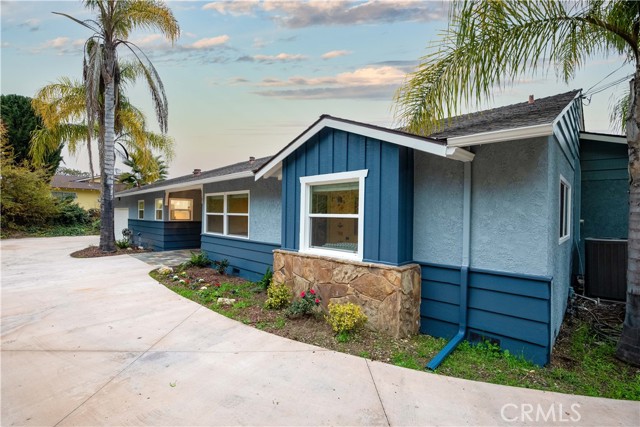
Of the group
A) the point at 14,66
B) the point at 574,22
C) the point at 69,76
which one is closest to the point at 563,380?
the point at 574,22

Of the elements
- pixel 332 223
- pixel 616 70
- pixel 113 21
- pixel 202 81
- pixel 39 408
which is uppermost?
pixel 113 21

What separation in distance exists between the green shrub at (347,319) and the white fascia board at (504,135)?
7.82 ft

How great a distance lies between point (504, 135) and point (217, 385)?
12.5 feet

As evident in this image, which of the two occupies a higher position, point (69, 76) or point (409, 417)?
point (69, 76)

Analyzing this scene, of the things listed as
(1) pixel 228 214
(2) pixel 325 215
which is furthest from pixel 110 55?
(2) pixel 325 215

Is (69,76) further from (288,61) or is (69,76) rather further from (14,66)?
(288,61)

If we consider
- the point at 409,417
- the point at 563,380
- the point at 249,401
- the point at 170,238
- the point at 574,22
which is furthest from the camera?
→ the point at 170,238

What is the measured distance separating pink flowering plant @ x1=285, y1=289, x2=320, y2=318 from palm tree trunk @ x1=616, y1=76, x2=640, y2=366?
12.0 ft

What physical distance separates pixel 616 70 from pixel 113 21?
13.6m

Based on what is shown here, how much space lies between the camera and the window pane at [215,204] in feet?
29.5

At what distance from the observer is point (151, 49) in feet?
37.2

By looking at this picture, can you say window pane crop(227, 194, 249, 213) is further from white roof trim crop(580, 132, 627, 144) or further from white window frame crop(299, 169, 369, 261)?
white roof trim crop(580, 132, 627, 144)

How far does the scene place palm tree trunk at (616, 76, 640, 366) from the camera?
11.2 feet

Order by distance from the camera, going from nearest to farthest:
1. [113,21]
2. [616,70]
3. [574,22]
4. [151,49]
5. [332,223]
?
[574,22] < [616,70] < [332,223] < [113,21] < [151,49]
